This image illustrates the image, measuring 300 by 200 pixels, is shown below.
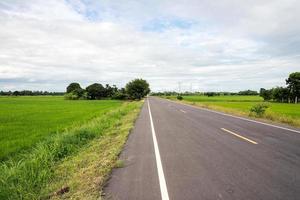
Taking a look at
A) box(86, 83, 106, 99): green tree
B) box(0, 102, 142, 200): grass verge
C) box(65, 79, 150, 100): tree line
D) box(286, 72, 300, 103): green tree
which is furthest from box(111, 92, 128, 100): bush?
box(0, 102, 142, 200): grass verge

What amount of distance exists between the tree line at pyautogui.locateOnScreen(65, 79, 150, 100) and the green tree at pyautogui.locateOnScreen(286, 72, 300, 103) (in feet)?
159

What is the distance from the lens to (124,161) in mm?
7266

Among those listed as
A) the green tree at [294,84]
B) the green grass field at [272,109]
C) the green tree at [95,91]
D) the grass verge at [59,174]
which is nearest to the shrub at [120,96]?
the green tree at [95,91]

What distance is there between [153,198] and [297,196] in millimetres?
2467

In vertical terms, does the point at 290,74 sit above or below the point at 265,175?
above

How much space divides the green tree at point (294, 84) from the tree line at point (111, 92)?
48.5m

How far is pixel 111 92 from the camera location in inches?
4240

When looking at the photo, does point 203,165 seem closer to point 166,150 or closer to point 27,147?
point 166,150

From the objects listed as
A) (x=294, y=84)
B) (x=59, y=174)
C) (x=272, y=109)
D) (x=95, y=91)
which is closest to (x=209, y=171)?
(x=59, y=174)

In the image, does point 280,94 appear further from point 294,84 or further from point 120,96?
point 120,96

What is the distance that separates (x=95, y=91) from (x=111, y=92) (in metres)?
7.21

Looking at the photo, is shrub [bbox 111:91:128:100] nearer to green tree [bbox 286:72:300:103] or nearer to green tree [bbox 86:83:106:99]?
green tree [bbox 86:83:106:99]

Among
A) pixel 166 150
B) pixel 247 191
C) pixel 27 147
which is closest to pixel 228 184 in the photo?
pixel 247 191

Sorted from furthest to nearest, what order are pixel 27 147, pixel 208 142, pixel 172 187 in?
1. pixel 27 147
2. pixel 208 142
3. pixel 172 187
